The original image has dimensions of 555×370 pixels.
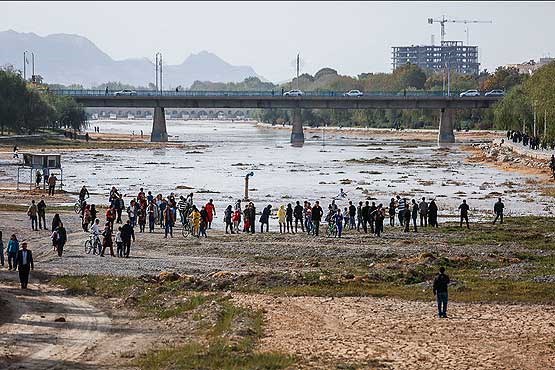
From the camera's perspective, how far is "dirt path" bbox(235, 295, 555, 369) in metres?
23.7

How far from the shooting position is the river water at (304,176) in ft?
218

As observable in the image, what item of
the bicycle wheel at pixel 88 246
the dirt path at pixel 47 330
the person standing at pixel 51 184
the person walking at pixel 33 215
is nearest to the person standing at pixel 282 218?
the bicycle wheel at pixel 88 246

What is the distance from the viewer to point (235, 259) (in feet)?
126

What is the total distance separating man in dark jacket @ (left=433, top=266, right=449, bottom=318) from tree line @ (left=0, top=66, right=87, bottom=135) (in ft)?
341

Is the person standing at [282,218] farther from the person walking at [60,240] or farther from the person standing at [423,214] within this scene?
the person walking at [60,240]

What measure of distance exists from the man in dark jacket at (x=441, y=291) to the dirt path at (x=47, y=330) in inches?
315

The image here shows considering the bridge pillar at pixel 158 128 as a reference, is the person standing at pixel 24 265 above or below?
below

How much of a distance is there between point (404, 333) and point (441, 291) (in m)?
2.09

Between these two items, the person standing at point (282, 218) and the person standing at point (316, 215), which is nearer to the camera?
the person standing at point (316, 215)

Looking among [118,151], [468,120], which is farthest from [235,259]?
[468,120]

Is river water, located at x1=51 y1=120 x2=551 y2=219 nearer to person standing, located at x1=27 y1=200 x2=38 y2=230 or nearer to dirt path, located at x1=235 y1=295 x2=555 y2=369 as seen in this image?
person standing, located at x1=27 y1=200 x2=38 y2=230

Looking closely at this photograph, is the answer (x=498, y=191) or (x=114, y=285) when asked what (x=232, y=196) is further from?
(x=114, y=285)

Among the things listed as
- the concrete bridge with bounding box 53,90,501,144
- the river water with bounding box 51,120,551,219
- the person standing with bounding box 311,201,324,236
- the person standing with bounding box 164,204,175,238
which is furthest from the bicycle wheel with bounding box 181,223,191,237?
the concrete bridge with bounding box 53,90,501,144

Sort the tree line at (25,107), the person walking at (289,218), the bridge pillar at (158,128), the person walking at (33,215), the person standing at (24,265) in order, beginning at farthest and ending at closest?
the bridge pillar at (158,128) → the tree line at (25,107) → the person walking at (289,218) → the person walking at (33,215) → the person standing at (24,265)
